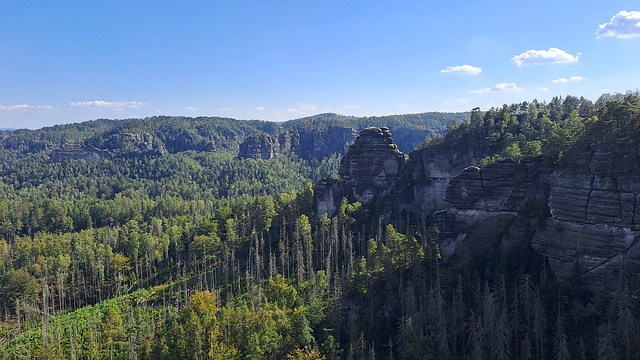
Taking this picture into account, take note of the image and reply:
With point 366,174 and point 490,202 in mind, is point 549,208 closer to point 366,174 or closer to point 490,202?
point 490,202

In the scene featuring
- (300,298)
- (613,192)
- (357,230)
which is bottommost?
(300,298)

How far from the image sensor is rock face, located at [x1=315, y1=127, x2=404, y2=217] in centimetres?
9062

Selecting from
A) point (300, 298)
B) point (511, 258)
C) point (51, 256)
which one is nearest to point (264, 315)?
point (300, 298)

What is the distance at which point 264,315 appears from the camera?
165 feet

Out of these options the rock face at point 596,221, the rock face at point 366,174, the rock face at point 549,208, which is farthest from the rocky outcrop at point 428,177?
the rock face at point 596,221

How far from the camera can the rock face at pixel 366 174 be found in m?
90.6

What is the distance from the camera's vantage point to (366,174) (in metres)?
91.6

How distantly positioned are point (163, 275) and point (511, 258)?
77.8 m

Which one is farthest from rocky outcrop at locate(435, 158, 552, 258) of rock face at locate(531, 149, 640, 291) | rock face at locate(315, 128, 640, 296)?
rock face at locate(531, 149, 640, 291)

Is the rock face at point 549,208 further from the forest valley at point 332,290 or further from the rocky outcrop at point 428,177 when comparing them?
the forest valley at point 332,290

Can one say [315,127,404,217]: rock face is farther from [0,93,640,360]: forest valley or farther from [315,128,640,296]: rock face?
[315,128,640,296]: rock face

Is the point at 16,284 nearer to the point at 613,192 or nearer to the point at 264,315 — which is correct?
the point at 264,315

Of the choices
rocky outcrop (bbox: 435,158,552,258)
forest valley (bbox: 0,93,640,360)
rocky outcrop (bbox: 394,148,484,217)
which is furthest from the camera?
rocky outcrop (bbox: 394,148,484,217)

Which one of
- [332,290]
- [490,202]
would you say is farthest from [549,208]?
[332,290]
